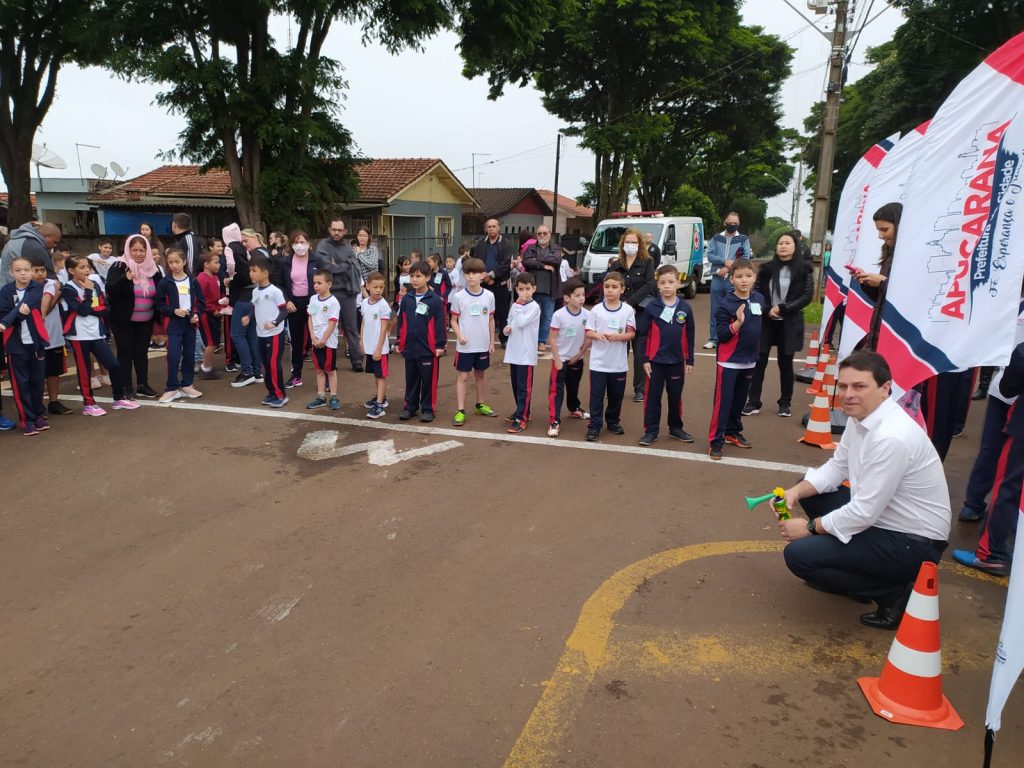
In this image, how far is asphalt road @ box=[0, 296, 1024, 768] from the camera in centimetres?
299

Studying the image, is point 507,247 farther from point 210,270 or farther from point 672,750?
point 672,750

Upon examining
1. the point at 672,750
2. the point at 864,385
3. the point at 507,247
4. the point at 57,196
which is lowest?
the point at 672,750

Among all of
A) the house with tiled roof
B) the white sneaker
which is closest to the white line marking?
the white sneaker

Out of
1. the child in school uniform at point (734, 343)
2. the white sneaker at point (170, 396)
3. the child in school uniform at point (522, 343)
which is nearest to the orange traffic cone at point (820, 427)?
the child in school uniform at point (734, 343)

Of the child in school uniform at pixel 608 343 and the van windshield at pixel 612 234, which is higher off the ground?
the van windshield at pixel 612 234

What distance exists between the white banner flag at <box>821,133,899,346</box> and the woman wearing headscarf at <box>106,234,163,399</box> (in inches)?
305

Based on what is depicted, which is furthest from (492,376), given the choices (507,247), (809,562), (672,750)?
(672,750)

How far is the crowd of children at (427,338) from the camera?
6.66 metres

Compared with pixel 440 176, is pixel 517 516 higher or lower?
lower

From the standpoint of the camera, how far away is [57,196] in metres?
34.5

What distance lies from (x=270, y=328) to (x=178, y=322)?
4.09 ft

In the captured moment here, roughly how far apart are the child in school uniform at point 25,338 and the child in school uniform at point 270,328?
6.99ft

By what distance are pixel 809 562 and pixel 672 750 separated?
149 cm

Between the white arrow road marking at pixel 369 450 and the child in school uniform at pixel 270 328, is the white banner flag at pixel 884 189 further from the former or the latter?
the child in school uniform at pixel 270 328
